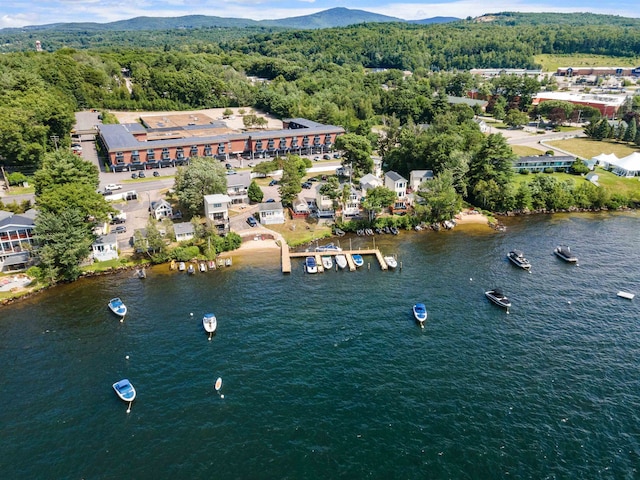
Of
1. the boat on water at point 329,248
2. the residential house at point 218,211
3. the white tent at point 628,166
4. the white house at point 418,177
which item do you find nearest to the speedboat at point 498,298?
the boat on water at point 329,248

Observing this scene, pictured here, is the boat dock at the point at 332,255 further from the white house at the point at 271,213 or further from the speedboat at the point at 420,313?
the speedboat at the point at 420,313

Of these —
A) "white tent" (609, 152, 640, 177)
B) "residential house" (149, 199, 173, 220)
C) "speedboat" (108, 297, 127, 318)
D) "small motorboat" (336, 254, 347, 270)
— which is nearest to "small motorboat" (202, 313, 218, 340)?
"speedboat" (108, 297, 127, 318)

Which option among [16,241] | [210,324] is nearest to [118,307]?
[210,324]

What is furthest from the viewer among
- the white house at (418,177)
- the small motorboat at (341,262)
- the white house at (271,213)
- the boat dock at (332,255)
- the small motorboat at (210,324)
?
the white house at (418,177)

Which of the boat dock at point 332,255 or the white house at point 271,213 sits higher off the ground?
the white house at point 271,213

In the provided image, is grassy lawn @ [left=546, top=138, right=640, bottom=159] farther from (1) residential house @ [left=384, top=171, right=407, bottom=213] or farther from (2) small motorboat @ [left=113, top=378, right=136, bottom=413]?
(2) small motorboat @ [left=113, top=378, right=136, bottom=413]
